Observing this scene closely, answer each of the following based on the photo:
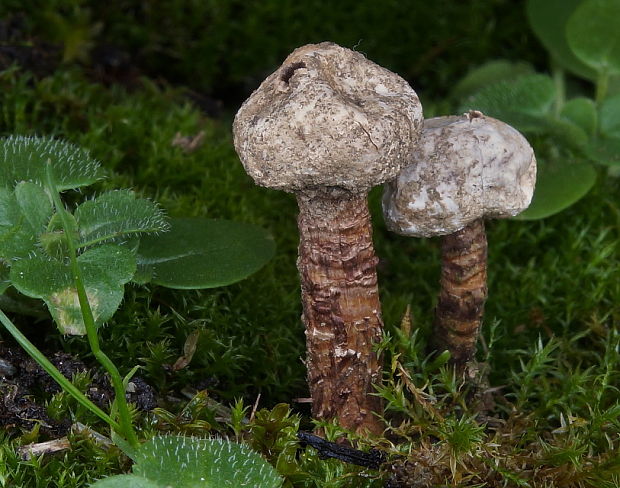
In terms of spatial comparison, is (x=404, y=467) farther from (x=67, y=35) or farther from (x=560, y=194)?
(x=67, y=35)

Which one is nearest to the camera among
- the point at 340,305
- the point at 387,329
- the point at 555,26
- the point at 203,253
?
the point at 340,305

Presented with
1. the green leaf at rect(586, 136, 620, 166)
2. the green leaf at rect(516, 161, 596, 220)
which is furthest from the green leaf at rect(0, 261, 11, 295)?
the green leaf at rect(586, 136, 620, 166)

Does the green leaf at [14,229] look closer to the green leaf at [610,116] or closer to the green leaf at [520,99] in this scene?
the green leaf at [520,99]

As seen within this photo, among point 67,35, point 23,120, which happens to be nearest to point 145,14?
point 67,35

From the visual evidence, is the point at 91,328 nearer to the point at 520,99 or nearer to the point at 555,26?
the point at 520,99

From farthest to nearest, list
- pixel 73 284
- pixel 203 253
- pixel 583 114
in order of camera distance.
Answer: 1. pixel 583 114
2. pixel 203 253
3. pixel 73 284

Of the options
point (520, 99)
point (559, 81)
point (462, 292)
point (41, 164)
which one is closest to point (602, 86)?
point (520, 99)
